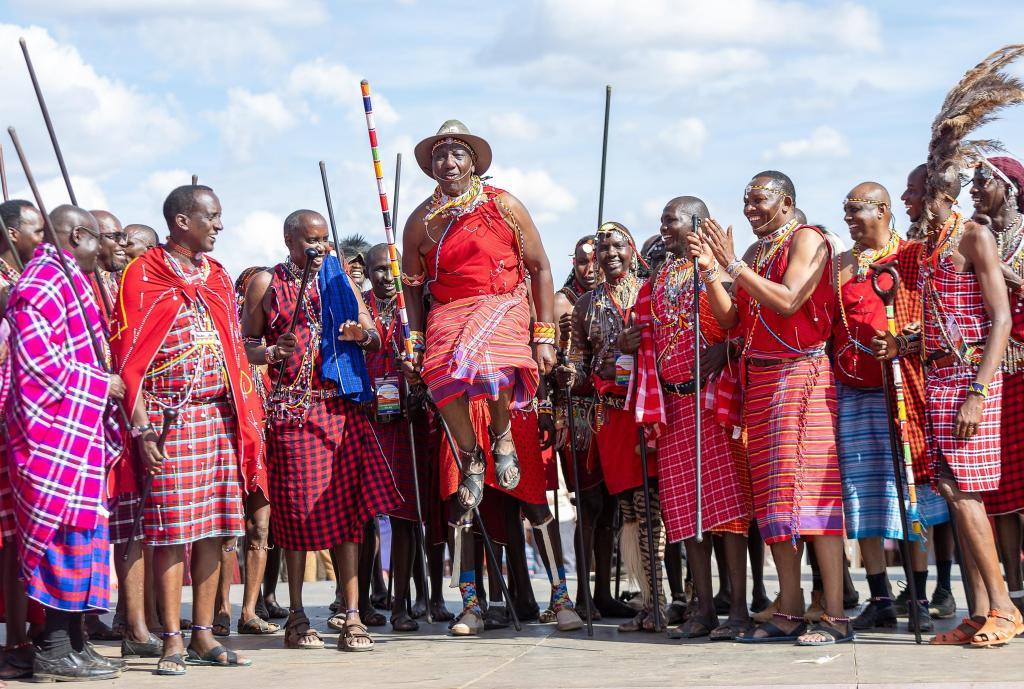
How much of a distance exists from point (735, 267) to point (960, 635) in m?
2.40

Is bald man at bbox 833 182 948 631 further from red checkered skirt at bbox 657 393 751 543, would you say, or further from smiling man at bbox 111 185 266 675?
smiling man at bbox 111 185 266 675

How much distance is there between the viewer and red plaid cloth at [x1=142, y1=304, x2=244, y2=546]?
7.24 metres

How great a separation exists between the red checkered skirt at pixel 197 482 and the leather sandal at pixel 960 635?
13.0ft

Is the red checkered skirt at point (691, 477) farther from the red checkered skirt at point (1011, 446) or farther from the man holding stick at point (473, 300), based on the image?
the red checkered skirt at point (1011, 446)

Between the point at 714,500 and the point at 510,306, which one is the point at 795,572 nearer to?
the point at 714,500

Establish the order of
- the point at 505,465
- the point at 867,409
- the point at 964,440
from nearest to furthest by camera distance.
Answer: the point at 964,440 < the point at 867,409 < the point at 505,465

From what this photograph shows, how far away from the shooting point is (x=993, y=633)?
7.16m

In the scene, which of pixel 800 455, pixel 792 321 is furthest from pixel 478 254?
pixel 800 455

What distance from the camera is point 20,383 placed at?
6906 millimetres

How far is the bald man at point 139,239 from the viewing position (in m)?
9.45

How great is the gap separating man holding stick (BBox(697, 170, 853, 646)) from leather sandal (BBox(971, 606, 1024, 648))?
75cm

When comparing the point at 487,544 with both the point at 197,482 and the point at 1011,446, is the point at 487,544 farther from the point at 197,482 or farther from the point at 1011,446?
the point at 1011,446

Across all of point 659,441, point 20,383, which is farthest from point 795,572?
point 20,383

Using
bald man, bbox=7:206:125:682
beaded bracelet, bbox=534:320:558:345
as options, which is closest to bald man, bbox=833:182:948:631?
beaded bracelet, bbox=534:320:558:345
